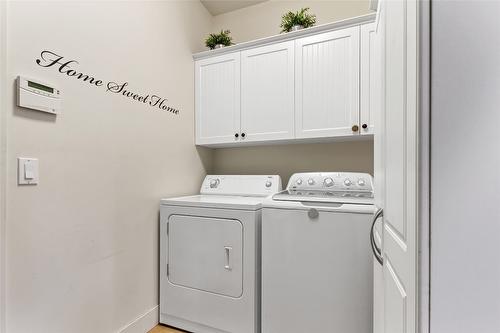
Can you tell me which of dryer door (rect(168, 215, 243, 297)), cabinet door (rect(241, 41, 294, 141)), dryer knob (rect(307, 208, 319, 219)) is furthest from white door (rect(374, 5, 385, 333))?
cabinet door (rect(241, 41, 294, 141))

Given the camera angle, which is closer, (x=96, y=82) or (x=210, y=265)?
(x=96, y=82)

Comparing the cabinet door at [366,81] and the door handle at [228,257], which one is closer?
the door handle at [228,257]

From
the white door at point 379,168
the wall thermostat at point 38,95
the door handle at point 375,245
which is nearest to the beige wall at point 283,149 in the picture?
the white door at point 379,168

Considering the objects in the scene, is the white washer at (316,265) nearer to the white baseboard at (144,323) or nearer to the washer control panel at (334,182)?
the washer control panel at (334,182)

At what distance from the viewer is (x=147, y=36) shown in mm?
1814

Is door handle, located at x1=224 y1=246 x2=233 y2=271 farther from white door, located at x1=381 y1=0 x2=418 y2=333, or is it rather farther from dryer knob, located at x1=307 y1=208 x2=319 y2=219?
white door, located at x1=381 y1=0 x2=418 y2=333

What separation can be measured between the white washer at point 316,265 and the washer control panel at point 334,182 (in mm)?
333

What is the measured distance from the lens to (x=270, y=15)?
2471 millimetres

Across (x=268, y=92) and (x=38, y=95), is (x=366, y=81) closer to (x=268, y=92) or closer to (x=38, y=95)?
(x=268, y=92)

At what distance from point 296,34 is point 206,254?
1.82m

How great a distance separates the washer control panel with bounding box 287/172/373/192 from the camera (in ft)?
5.87

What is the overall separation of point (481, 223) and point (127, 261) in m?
1.79

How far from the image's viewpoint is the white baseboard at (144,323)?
1.63 meters

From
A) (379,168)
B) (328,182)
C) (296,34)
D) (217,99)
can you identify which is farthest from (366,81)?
(217,99)
